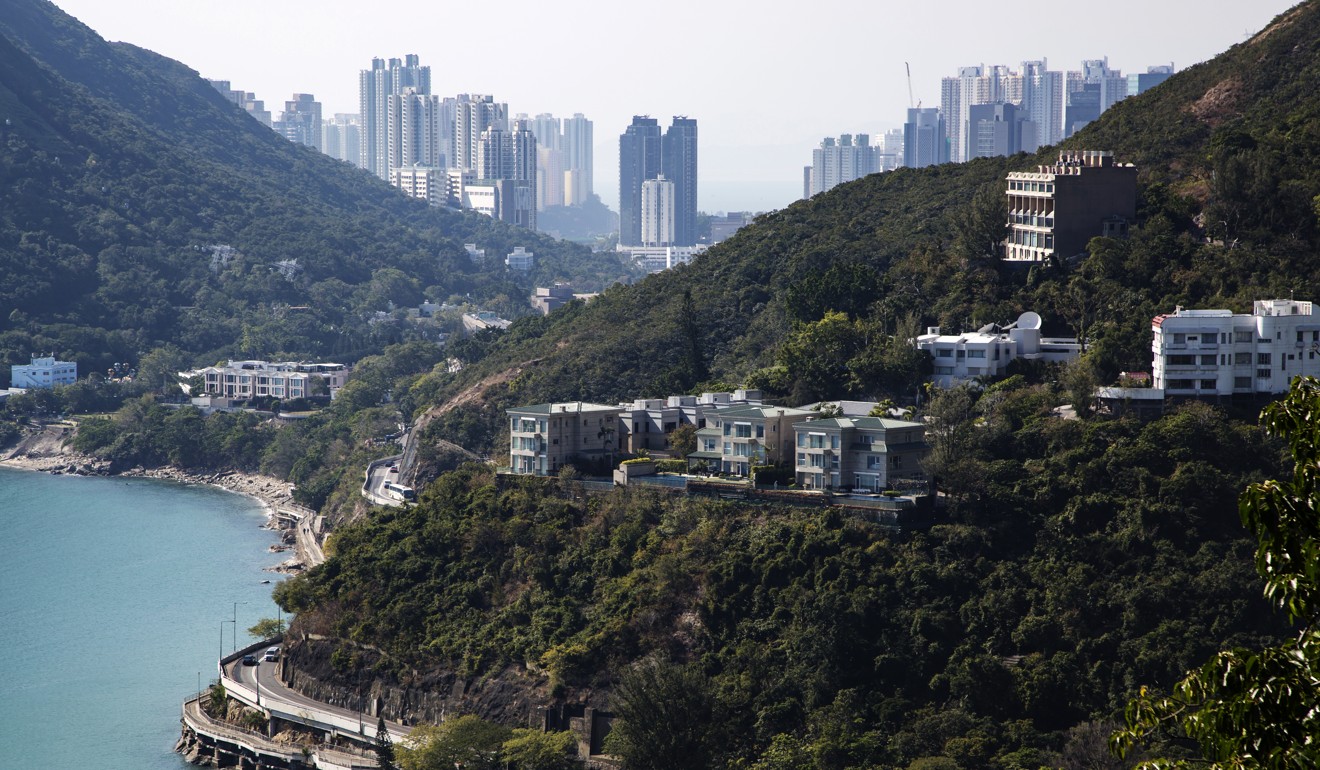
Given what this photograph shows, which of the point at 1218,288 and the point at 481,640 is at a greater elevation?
the point at 1218,288

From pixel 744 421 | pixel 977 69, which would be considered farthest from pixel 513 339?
pixel 977 69

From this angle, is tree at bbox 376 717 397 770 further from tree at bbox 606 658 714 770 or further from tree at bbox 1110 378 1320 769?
tree at bbox 1110 378 1320 769

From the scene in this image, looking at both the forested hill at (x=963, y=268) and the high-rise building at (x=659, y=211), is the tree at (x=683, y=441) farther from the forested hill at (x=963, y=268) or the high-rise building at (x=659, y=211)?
the high-rise building at (x=659, y=211)

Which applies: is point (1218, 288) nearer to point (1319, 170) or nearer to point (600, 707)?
point (1319, 170)

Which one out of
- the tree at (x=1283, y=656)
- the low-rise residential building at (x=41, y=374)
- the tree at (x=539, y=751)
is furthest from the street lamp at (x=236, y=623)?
the low-rise residential building at (x=41, y=374)

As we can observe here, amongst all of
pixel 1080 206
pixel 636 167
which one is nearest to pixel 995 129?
pixel 636 167

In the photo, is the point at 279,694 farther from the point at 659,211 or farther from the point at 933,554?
the point at 659,211
